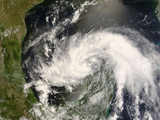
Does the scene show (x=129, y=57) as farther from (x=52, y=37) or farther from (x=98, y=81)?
(x=52, y=37)

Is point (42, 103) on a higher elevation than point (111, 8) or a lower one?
lower

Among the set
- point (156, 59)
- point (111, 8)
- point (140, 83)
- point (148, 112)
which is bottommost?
point (148, 112)

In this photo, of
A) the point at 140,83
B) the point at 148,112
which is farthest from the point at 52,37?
the point at 148,112

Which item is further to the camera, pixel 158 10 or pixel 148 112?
pixel 158 10

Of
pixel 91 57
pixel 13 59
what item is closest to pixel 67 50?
pixel 91 57

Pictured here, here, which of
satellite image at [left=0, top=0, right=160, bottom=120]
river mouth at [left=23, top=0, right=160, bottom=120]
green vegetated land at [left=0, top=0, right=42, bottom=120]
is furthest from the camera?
green vegetated land at [left=0, top=0, right=42, bottom=120]

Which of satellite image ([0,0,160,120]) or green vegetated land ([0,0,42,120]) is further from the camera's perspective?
green vegetated land ([0,0,42,120])

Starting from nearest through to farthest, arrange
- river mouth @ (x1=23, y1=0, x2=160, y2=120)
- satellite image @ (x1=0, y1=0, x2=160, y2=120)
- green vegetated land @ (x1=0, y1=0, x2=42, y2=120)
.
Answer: river mouth @ (x1=23, y1=0, x2=160, y2=120) < satellite image @ (x1=0, y1=0, x2=160, y2=120) < green vegetated land @ (x1=0, y1=0, x2=42, y2=120)

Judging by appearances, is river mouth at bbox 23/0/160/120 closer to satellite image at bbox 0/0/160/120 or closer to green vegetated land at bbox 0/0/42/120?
satellite image at bbox 0/0/160/120

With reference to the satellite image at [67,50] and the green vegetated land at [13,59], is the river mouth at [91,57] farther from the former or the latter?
the green vegetated land at [13,59]

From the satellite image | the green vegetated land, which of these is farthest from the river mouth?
the green vegetated land
